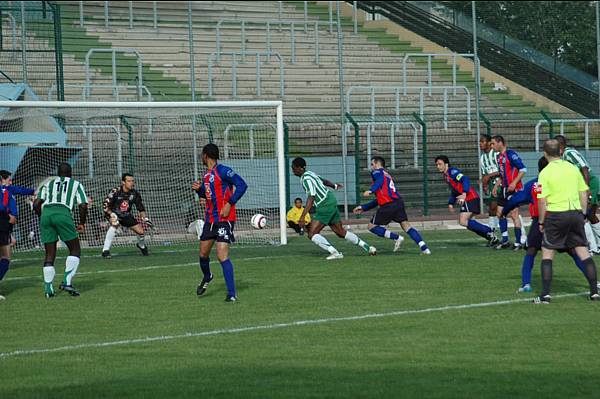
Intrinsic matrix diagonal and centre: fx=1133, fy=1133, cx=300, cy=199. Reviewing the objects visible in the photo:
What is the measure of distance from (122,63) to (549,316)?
21.1 m

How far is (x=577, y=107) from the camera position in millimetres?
31109

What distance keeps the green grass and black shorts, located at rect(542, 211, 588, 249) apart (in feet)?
2.32

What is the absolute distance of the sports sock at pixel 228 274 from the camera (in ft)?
45.6

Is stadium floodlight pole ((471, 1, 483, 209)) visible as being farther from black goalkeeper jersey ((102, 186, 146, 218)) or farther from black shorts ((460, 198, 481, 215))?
black goalkeeper jersey ((102, 186, 146, 218))

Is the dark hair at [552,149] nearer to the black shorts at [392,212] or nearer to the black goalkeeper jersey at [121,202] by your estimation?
the black shorts at [392,212]

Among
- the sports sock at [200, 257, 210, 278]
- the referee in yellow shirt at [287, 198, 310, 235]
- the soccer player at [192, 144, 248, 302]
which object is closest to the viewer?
the soccer player at [192, 144, 248, 302]

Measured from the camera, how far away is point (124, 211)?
2114 cm

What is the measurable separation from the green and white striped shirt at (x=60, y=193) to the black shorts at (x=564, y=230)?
615 cm

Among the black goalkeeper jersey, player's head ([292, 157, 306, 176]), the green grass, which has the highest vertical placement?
player's head ([292, 157, 306, 176])

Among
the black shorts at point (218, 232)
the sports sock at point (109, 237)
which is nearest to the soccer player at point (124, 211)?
the sports sock at point (109, 237)

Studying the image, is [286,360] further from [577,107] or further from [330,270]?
[577,107]

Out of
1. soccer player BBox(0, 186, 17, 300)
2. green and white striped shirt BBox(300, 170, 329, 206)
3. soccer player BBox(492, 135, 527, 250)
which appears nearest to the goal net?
green and white striped shirt BBox(300, 170, 329, 206)

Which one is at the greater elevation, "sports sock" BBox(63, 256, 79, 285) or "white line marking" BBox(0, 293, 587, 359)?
"sports sock" BBox(63, 256, 79, 285)

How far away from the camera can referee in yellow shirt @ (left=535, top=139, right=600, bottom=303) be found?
1287 centimetres
